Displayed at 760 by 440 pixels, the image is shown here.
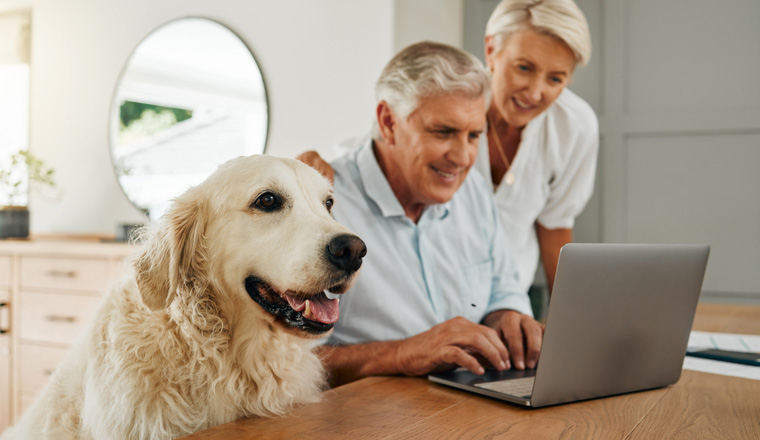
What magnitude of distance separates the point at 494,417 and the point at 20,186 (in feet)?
12.8

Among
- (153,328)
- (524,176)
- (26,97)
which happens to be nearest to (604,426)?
(153,328)

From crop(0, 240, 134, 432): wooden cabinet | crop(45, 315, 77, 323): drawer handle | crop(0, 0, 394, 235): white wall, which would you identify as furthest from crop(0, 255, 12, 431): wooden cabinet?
crop(0, 0, 394, 235): white wall

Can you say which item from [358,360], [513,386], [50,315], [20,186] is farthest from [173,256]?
[20,186]

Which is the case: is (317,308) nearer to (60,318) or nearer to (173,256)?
(173,256)

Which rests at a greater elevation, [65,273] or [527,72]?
[527,72]

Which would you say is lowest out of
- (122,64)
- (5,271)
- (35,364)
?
(35,364)

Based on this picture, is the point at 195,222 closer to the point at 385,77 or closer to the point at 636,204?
the point at 385,77

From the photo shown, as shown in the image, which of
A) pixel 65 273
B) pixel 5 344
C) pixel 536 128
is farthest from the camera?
pixel 5 344

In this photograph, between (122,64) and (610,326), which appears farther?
(122,64)

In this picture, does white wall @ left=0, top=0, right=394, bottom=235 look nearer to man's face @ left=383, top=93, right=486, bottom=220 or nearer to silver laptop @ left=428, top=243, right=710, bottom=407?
man's face @ left=383, top=93, right=486, bottom=220

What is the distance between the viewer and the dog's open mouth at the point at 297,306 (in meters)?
0.95

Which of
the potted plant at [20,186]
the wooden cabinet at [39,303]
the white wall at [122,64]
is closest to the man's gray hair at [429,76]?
the white wall at [122,64]

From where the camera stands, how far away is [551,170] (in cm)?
224

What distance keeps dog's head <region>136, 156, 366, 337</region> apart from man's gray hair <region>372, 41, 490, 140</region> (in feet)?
1.57
